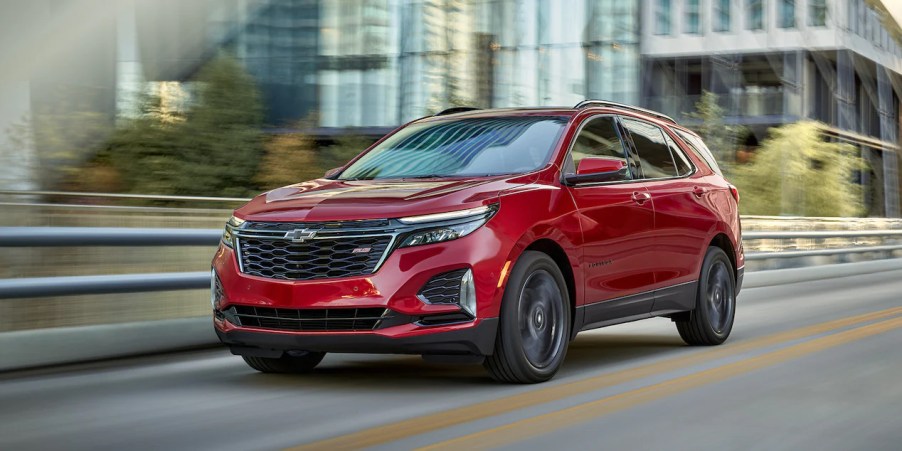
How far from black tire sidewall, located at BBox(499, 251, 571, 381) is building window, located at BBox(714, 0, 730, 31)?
1856 inches

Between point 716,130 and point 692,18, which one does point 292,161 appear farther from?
point 692,18

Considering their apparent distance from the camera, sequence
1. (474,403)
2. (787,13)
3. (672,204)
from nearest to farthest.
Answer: (474,403), (672,204), (787,13)

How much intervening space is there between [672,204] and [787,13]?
45.8 meters

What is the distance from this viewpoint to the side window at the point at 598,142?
332 inches

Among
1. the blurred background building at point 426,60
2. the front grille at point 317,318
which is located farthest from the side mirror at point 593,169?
the blurred background building at point 426,60

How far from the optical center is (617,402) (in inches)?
276

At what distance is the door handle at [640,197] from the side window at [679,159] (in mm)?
1015

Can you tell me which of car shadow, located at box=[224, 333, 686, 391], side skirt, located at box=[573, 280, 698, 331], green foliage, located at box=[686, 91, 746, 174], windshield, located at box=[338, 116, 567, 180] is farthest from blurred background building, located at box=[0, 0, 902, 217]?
side skirt, located at box=[573, 280, 698, 331]

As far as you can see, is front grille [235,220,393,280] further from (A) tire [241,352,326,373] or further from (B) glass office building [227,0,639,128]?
(B) glass office building [227,0,639,128]

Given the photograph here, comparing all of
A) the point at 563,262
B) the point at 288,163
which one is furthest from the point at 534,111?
the point at 288,163

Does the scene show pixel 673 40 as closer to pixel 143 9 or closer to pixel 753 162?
pixel 753 162

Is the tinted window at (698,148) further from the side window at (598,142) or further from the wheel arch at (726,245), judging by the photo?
the side window at (598,142)

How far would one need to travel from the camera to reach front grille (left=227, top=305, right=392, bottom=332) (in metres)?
7.08

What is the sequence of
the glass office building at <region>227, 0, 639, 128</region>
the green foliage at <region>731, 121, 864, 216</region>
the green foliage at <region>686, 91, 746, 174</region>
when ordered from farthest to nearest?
the green foliage at <region>686, 91, 746, 174</region>, the glass office building at <region>227, 0, 639, 128</region>, the green foliage at <region>731, 121, 864, 216</region>
